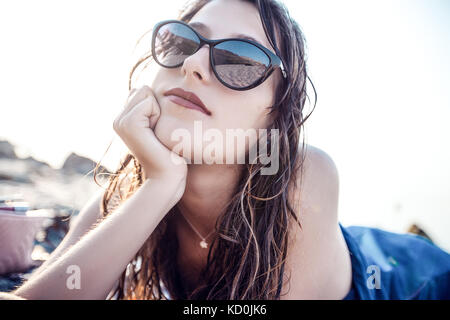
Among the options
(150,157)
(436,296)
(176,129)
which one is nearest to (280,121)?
(176,129)

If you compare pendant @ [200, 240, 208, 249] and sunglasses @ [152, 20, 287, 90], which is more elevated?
sunglasses @ [152, 20, 287, 90]

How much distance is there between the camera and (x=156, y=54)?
5.68 feet

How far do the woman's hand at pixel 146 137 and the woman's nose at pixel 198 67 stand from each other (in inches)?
10.7

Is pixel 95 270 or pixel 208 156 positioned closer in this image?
pixel 95 270

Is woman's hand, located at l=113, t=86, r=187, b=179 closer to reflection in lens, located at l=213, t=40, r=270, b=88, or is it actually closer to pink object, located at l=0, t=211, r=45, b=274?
reflection in lens, located at l=213, t=40, r=270, b=88

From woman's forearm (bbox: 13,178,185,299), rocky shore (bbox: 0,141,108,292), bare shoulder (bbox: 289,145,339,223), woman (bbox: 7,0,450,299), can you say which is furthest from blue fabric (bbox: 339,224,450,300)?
rocky shore (bbox: 0,141,108,292)

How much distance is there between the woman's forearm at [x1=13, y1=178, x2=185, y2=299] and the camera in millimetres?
1165

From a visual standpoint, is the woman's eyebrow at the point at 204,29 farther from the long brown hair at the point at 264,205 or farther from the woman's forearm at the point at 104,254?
the woman's forearm at the point at 104,254

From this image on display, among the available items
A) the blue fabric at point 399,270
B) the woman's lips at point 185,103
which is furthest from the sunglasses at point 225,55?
the blue fabric at point 399,270
